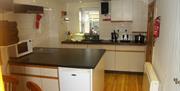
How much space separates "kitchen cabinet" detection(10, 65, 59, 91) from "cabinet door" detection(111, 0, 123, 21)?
8.35ft

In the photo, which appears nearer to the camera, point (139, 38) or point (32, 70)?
point (32, 70)

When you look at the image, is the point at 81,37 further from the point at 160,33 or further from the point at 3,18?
the point at 160,33

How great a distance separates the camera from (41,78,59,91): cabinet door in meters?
2.42

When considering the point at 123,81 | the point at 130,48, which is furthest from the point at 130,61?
the point at 123,81

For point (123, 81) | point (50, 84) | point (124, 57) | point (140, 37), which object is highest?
point (140, 37)

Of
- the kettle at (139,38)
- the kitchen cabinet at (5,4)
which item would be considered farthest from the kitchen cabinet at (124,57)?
the kitchen cabinet at (5,4)

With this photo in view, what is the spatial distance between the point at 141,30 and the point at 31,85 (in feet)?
10.8

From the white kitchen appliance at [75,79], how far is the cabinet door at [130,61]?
216cm

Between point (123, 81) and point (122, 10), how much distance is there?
1.77 m

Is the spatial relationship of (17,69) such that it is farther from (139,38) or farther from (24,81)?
(139,38)

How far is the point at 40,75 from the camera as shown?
8.10 feet

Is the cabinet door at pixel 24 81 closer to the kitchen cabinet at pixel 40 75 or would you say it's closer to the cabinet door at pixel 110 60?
the kitchen cabinet at pixel 40 75

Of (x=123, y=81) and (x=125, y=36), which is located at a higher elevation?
(x=125, y=36)

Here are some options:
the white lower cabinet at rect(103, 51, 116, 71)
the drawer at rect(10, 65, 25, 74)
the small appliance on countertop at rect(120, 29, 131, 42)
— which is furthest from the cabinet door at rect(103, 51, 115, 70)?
the drawer at rect(10, 65, 25, 74)
